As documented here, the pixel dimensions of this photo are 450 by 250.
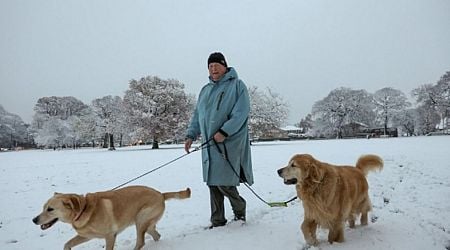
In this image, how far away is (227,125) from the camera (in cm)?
431

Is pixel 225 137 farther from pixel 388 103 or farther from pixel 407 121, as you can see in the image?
pixel 407 121

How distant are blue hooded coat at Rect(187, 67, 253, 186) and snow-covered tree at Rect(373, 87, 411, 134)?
6586 centimetres

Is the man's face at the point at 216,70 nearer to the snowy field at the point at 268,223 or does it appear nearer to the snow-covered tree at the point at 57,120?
the snowy field at the point at 268,223

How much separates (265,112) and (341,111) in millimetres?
26200

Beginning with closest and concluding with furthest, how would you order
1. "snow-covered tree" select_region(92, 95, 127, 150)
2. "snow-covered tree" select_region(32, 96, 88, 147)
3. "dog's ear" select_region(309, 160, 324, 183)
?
"dog's ear" select_region(309, 160, 324, 183), "snow-covered tree" select_region(92, 95, 127, 150), "snow-covered tree" select_region(32, 96, 88, 147)

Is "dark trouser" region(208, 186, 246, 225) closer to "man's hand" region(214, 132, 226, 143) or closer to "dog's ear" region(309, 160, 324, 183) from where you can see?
"man's hand" region(214, 132, 226, 143)

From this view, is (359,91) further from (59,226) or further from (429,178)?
(59,226)

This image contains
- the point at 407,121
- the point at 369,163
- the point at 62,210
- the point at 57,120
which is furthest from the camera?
the point at 407,121

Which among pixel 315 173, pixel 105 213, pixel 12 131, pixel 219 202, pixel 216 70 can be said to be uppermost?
pixel 216 70

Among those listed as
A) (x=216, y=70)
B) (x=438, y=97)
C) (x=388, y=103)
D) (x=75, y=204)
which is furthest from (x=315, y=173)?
(x=388, y=103)

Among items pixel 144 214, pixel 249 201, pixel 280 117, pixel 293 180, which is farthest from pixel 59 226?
pixel 280 117

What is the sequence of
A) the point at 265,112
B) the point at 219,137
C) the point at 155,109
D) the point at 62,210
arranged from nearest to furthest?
the point at 62,210, the point at 219,137, the point at 155,109, the point at 265,112

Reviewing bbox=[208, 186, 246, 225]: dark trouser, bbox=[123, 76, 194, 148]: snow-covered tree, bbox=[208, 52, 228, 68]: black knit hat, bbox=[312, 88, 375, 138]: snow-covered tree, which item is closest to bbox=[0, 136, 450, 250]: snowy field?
bbox=[208, 186, 246, 225]: dark trouser

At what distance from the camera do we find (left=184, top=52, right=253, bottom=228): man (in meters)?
4.48
